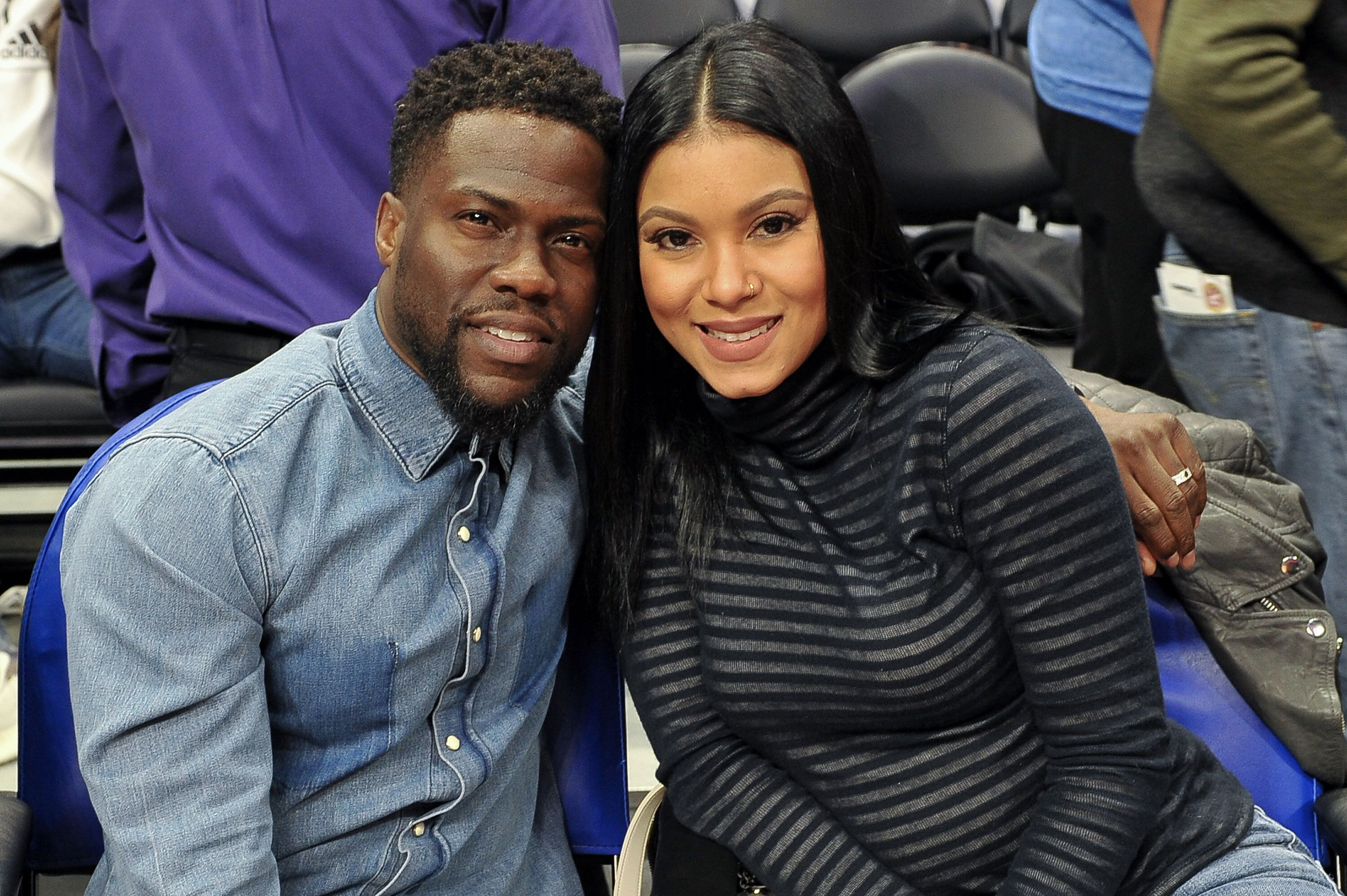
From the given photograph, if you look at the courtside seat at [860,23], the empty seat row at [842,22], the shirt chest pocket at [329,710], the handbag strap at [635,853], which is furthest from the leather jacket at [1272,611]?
the courtside seat at [860,23]

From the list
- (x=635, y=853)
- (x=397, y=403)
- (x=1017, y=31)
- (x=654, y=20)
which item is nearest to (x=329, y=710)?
(x=397, y=403)

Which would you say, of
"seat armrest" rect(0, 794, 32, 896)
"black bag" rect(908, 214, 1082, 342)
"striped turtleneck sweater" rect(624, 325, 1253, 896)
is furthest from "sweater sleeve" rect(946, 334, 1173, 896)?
"black bag" rect(908, 214, 1082, 342)

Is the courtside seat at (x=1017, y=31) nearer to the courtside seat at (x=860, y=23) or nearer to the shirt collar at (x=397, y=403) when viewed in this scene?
the courtside seat at (x=860, y=23)

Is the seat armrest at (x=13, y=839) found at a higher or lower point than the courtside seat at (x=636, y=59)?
lower

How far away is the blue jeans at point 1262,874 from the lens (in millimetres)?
1354

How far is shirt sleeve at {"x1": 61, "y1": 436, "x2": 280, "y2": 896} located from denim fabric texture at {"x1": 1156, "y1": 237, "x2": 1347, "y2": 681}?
132 centimetres

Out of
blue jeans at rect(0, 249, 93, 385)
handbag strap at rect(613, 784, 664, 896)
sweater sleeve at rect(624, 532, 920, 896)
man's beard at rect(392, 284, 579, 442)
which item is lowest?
blue jeans at rect(0, 249, 93, 385)

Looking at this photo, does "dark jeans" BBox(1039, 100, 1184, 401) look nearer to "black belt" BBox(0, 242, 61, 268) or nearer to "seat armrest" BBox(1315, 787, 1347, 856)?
"seat armrest" BBox(1315, 787, 1347, 856)

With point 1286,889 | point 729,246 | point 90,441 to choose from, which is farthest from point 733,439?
point 90,441

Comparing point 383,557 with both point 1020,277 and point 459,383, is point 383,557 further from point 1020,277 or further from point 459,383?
point 1020,277

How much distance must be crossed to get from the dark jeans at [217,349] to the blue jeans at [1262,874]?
139 cm

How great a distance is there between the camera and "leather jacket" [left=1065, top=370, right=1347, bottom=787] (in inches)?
60.6

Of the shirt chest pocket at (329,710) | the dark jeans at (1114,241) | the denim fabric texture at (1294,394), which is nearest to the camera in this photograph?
the shirt chest pocket at (329,710)

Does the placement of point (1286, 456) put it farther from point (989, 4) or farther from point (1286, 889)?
point (989, 4)
